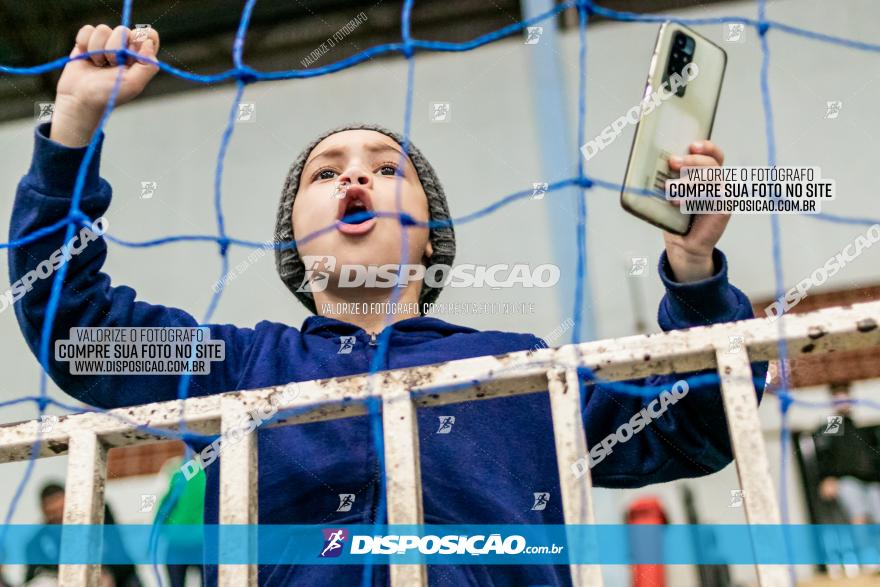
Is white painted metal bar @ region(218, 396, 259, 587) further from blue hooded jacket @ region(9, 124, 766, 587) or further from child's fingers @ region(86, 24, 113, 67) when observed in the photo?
child's fingers @ region(86, 24, 113, 67)

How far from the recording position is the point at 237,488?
561mm

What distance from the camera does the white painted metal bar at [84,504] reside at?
22.4 inches

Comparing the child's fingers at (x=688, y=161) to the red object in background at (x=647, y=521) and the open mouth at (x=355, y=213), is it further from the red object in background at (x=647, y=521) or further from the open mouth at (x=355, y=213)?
the red object in background at (x=647, y=521)

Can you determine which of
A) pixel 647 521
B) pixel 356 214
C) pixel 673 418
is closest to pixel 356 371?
pixel 356 214

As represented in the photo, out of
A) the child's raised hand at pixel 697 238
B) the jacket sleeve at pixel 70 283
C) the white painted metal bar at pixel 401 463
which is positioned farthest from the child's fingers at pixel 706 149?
the jacket sleeve at pixel 70 283

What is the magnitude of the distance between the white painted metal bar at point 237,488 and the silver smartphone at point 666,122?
14.1 inches

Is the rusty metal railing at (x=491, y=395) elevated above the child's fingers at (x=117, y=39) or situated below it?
below

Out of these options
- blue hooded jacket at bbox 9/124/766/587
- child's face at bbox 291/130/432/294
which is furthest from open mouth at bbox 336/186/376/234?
blue hooded jacket at bbox 9/124/766/587

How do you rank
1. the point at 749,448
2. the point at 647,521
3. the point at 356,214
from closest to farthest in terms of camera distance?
the point at 749,448 → the point at 356,214 → the point at 647,521

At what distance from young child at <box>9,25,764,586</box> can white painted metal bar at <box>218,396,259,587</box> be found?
0.16 metres

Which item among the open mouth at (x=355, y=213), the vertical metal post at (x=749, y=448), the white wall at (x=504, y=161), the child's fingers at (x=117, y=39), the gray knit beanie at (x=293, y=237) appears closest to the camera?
the vertical metal post at (x=749, y=448)

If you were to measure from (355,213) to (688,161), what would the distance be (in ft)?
1.23

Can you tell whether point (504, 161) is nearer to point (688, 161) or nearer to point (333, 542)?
point (688, 161)

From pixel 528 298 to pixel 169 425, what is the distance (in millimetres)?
1866
